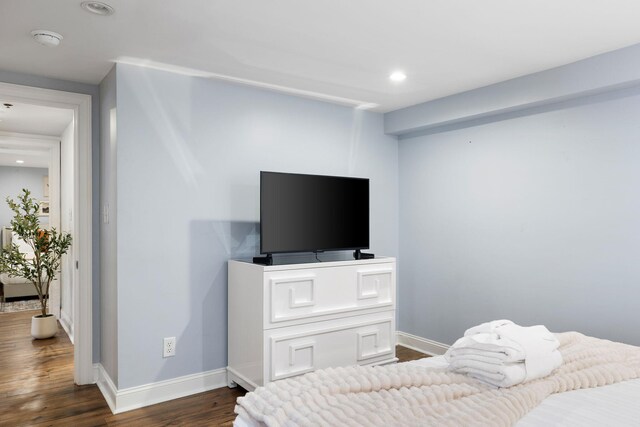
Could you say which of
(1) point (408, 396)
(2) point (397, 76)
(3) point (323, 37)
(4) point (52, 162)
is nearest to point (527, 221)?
(2) point (397, 76)

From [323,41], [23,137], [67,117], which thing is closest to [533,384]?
[323,41]

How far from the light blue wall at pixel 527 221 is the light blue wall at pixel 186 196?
1.28m

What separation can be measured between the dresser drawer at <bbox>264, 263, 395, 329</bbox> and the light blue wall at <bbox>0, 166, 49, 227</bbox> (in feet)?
23.0

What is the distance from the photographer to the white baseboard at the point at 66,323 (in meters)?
4.73

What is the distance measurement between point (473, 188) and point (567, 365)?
2149 millimetres

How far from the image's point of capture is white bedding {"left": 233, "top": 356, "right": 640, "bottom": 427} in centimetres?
136

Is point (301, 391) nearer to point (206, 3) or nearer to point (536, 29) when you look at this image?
point (206, 3)

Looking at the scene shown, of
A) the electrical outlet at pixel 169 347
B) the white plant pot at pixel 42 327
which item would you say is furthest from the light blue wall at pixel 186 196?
the white plant pot at pixel 42 327

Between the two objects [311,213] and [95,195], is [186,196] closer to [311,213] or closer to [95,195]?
[95,195]

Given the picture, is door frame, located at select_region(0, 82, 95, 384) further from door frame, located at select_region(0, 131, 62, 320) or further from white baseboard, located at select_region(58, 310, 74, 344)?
door frame, located at select_region(0, 131, 62, 320)

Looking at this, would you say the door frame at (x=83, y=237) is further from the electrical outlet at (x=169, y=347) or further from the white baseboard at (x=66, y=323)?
the white baseboard at (x=66, y=323)

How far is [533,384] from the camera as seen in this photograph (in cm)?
162

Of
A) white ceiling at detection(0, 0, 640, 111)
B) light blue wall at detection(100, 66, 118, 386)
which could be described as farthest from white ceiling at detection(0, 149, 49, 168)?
white ceiling at detection(0, 0, 640, 111)

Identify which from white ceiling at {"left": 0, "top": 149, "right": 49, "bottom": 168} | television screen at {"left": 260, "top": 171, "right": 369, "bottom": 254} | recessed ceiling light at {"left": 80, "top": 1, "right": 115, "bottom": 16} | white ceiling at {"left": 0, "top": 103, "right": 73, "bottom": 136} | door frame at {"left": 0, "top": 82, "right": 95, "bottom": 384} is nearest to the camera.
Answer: recessed ceiling light at {"left": 80, "top": 1, "right": 115, "bottom": 16}
